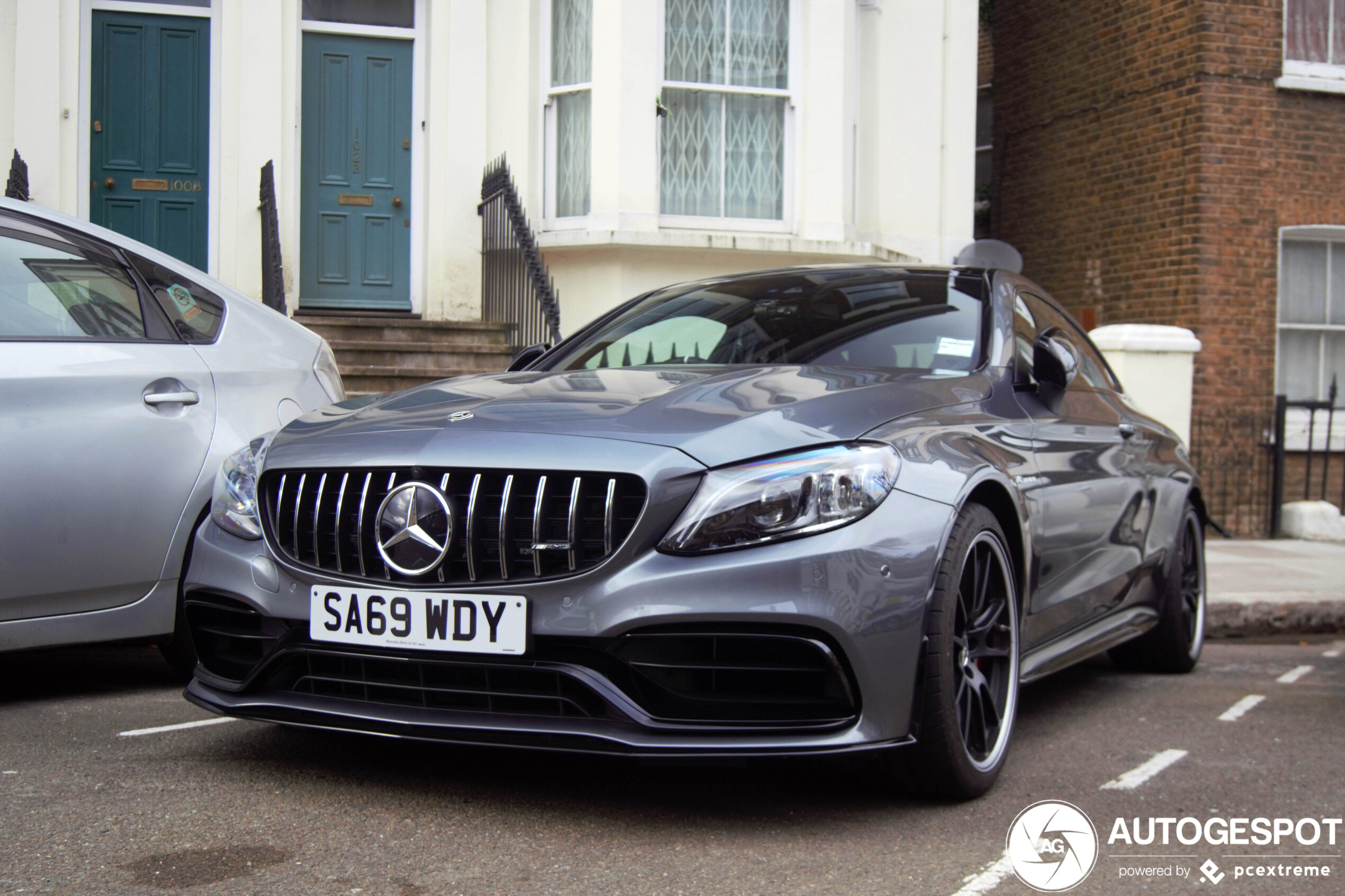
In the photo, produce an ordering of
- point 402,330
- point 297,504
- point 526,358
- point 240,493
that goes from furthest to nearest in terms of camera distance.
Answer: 1. point 402,330
2. point 526,358
3. point 240,493
4. point 297,504

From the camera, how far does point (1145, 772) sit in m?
3.80

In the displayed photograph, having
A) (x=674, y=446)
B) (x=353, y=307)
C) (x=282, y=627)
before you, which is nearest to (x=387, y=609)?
(x=282, y=627)

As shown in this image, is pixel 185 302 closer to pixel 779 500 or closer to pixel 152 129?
pixel 779 500

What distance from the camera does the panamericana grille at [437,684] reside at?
2.94 meters

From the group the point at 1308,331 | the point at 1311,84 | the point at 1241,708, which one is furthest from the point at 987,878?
the point at 1311,84

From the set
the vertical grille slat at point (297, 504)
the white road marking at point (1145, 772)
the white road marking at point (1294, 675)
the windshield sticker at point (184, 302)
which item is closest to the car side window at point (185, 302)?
the windshield sticker at point (184, 302)

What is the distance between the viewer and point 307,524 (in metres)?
3.23

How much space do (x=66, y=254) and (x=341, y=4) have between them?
6956 mm

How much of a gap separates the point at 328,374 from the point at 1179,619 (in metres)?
3.41

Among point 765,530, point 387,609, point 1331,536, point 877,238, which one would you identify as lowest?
point 1331,536

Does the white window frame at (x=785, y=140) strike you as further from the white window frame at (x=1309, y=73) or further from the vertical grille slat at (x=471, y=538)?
the vertical grille slat at (x=471, y=538)

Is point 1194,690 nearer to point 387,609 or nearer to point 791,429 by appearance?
point 791,429

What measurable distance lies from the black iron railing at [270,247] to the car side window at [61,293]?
4288 millimetres

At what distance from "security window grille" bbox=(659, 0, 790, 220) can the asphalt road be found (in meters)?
6.96
